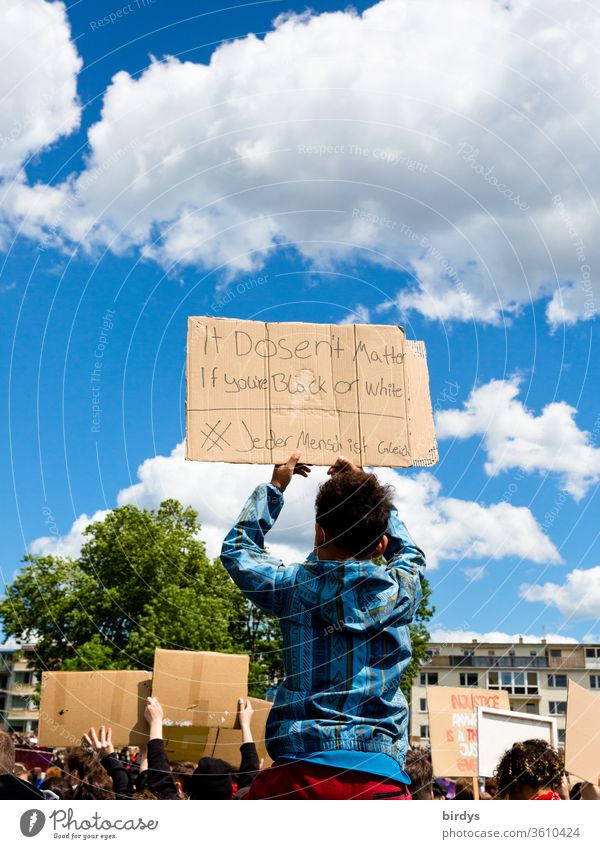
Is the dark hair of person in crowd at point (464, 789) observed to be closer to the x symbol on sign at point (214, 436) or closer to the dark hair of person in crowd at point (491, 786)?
the dark hair of person in crowd at point (491, 786)

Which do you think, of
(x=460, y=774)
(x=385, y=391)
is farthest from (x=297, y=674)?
(x=460, y=774)

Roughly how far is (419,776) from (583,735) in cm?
160

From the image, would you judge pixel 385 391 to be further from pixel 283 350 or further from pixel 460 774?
pixel 460 774

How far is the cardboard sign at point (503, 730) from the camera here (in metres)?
7.20

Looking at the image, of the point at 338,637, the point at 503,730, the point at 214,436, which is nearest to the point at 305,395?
the point at 214,436

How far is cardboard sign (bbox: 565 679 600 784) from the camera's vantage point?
7145mm

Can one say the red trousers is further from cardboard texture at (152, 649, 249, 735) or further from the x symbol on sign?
cardboard texture at (152, 649, 249, 735)

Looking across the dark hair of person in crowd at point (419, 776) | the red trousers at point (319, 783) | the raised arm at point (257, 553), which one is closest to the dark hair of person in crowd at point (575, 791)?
the dark hair of person in crowd at point (419, 776)

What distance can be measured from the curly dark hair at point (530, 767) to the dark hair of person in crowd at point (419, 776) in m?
0.92

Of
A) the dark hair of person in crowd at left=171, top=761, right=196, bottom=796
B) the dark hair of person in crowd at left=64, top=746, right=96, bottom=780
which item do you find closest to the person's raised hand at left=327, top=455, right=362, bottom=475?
the dark hair of person in crowd at left=64, top=746, right=96, bottom=780

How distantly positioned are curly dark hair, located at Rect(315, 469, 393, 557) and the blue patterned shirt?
117mm
